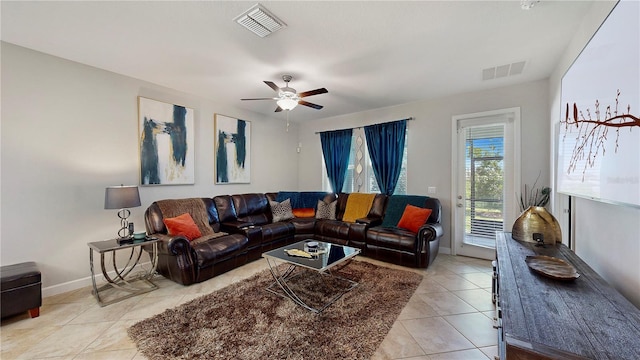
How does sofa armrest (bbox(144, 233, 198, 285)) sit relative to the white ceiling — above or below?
below

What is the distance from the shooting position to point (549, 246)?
1912 millimetres

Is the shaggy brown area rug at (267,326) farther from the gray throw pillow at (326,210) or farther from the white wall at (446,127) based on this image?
the white wall at (446,127)

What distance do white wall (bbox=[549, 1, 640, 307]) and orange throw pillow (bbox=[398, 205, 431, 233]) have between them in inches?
67.9

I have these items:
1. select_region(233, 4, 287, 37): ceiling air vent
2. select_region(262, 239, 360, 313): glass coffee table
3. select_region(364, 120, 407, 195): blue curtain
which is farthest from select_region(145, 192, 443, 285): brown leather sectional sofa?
select_region(233, 4, 287, 37): ceiling air vent

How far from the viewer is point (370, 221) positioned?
4.11m

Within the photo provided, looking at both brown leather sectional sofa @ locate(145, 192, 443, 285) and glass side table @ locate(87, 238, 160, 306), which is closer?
glass side table @ locate(87, 238, 160, 306)

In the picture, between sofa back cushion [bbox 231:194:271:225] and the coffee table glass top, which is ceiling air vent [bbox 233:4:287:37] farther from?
sofa back cushion [bbox 231:194:271:225]

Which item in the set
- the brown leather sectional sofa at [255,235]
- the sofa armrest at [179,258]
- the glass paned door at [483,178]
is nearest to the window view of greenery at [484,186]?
the glass paned door at [483,178]

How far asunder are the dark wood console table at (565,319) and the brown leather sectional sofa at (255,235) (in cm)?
209

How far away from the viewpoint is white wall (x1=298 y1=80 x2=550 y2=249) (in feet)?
11.2

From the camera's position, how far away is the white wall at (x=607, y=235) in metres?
1.17

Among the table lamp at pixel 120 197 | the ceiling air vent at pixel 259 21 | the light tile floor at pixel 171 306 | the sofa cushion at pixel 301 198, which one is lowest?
the light tile floor at pixel 171 306

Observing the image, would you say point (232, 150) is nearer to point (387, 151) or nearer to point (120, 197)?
point (120, 197)

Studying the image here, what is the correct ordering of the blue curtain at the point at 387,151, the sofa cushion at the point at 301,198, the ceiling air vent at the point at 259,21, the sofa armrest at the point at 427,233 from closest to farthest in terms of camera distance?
the ceiling air vent at the point at 259,21 < the sofa armrest at the point at 427,233 < the blue curtain at the point at 387,151 < the sofa cushion at the point at 301,198
